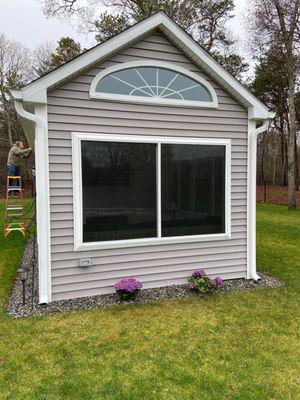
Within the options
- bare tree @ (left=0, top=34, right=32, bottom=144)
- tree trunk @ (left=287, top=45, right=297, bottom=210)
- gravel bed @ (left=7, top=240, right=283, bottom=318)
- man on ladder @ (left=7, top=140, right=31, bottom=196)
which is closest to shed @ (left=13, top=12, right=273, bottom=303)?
gravel bed @ (left=7, top=240, right=283, bottom=318)

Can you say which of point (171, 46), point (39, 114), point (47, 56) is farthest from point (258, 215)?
point (47, 56)

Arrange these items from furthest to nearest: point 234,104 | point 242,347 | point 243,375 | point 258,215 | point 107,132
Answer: point 258,215
point 234,104
point 107,132
point 242,347
point 243,375

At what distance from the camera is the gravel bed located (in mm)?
3799

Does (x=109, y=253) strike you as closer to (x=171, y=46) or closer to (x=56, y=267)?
(x=56, y=267)

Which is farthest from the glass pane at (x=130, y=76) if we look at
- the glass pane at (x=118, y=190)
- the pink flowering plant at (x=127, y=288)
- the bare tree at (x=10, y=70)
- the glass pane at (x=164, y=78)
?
the bare tree at (x=10, y=70)

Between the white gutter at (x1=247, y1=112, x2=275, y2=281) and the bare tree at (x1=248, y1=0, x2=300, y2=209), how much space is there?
10.5 metres

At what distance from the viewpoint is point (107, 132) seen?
4109mm

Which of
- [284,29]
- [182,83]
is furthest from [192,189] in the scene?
[284,29]

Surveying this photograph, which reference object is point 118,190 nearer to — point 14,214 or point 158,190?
point 158,190

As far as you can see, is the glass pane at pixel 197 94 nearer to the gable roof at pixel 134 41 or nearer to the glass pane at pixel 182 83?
the glass pane at pixel 182 83

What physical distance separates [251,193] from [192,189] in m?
1.03

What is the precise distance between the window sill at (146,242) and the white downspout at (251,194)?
0.43 metres

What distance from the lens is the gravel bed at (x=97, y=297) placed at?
3.80 metres

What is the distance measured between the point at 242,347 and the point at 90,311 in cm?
179
